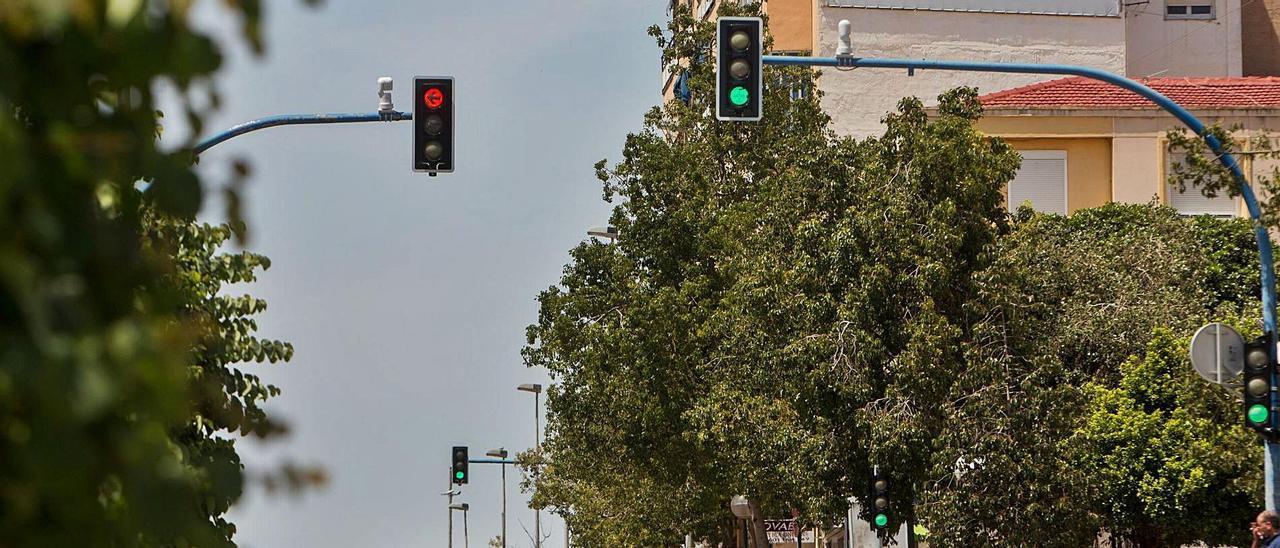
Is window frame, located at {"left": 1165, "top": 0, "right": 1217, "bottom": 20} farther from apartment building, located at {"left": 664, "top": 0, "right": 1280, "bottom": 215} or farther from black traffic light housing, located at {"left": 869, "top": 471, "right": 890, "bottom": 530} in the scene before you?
black traffic light housing, located at {"left": 869, "top": 471, "right": 890, "bottom": 530}

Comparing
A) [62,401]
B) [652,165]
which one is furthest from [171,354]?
[652,165]

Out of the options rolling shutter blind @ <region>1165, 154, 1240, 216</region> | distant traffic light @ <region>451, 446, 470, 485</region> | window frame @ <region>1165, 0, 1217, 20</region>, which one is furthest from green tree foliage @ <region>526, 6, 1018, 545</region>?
window frame @ <region>1165, 0, 1217, 20</region>

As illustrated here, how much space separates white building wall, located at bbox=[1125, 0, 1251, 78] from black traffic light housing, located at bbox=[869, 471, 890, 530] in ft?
124

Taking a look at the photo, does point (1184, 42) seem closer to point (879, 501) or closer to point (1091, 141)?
point (1091, 141)

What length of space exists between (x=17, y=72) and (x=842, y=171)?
2625 centimetres

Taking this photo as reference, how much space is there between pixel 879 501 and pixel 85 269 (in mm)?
25118

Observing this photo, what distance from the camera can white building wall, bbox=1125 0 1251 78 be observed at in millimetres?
62094

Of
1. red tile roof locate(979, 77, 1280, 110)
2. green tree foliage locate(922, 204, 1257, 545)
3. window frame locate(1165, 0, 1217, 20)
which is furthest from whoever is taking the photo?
→ window frame locate(1165, 0, 1217, 20)

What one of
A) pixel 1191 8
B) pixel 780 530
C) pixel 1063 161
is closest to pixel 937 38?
pixel 1063 161

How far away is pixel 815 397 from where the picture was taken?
90.2 ft

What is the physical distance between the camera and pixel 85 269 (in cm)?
263

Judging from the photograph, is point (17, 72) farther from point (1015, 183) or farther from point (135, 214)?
point (1015, 183)

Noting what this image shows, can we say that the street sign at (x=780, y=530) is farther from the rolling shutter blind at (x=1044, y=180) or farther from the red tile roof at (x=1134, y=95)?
the red tile roof at (x=1134, y=95)

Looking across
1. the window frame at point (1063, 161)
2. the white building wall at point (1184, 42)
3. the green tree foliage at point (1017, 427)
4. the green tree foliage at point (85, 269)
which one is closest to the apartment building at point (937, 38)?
the white building wall at point (1184, 42)
